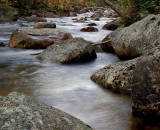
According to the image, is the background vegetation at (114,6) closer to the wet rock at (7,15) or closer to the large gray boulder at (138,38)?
the wet rock at (7,15)

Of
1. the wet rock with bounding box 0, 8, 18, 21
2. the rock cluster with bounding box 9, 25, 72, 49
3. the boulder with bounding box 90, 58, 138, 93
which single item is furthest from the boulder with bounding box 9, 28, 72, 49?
the wet rock with bounding box 0, 8, 18, 21

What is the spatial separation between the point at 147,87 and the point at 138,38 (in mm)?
3452

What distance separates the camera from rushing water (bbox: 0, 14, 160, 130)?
3730 mm

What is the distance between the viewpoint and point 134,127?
350 centimetres

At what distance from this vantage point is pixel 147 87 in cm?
365

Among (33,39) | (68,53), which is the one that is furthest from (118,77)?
(33,39)

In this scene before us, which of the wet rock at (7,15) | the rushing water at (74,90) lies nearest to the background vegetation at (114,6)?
the wet rock at (7,15)

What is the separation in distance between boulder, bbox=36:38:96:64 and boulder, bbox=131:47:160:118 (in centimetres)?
409

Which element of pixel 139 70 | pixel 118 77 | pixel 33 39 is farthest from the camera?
pixel 33 39

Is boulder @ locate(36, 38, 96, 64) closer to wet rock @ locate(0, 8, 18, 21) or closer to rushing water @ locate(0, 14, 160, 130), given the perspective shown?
rushing water @ locate(0, 14, 160, 130)

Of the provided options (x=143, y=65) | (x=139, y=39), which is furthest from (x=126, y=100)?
(x=139, y=39)

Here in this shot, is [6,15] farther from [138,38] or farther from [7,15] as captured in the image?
[138,38]

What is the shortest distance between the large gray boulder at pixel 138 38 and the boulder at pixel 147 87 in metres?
2.74

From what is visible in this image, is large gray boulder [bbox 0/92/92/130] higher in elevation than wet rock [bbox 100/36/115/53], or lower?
higher
